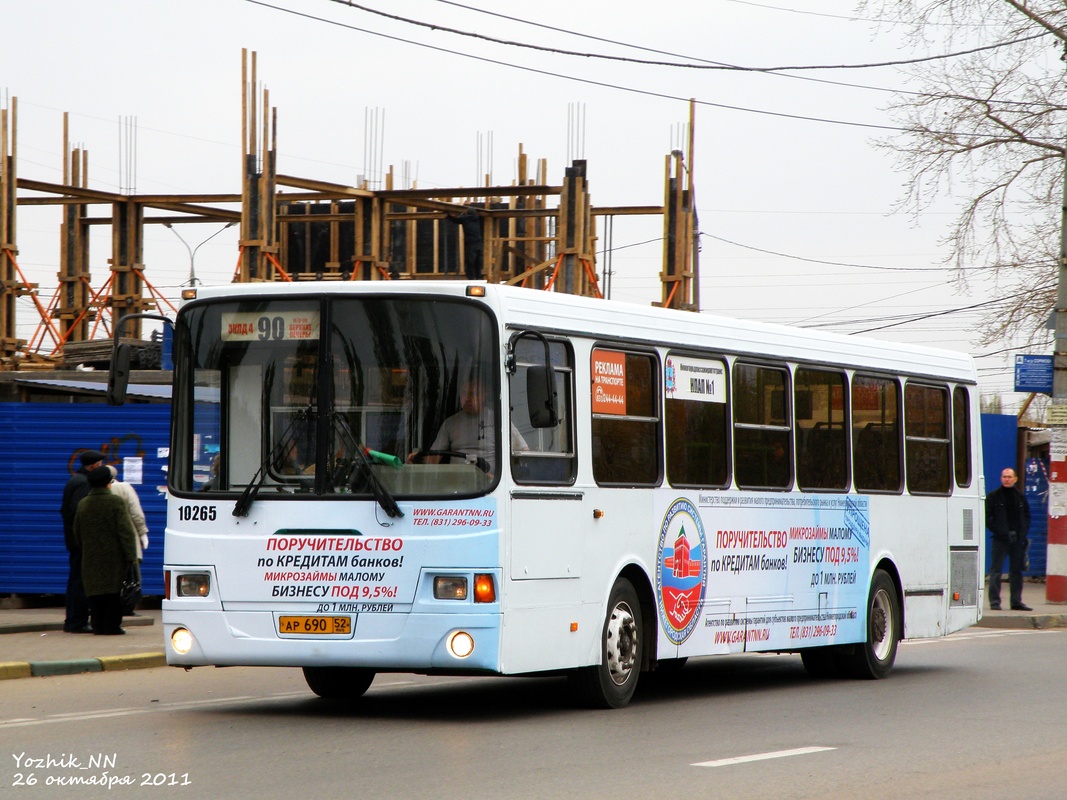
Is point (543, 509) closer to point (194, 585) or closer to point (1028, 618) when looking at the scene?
point (194, 585)

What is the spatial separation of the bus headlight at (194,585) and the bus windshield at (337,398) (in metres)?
0.55

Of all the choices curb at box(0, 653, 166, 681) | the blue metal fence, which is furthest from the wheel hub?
the blue metal fence

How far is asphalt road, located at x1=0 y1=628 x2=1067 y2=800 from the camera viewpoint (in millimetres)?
7758

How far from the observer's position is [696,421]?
11.9 metres

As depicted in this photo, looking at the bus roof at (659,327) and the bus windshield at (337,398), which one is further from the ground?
the bus roof at (659,327)

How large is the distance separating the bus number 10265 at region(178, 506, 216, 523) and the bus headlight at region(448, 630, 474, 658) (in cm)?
179

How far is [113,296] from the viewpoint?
31.2m

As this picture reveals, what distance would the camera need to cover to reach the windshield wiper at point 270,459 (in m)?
10.1

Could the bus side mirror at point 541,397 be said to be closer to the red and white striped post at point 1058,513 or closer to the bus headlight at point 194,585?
the bus headlight at point 194,585

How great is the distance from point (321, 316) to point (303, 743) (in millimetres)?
2691

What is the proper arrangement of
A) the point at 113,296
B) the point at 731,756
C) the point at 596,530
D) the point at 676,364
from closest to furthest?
Answer: the point at 731,756, the point at 596,530, the point at 676,364, the point at 113,296

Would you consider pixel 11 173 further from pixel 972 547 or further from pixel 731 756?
pixel 731 756

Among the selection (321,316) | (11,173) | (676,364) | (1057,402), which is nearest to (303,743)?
(321,316)

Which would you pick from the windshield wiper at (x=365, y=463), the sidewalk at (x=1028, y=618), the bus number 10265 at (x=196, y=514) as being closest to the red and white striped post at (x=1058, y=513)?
Result: the sidewalk at (x=1028, y=618)
